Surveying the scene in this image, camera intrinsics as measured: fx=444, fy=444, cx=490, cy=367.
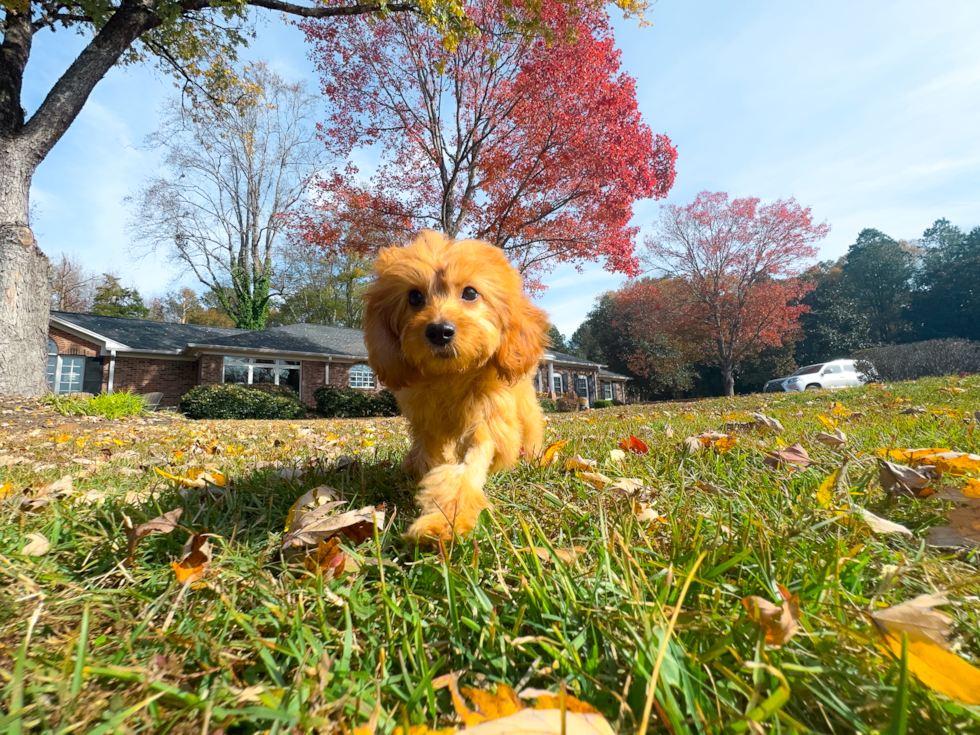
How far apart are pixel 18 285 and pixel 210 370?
14.6m

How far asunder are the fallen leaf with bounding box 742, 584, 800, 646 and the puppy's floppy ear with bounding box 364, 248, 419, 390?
184 centimetres

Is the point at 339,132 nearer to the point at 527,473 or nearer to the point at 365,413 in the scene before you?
the point at 365,413

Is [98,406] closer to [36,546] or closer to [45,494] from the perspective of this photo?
[45,494]

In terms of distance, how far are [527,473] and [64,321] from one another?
95.6 ft

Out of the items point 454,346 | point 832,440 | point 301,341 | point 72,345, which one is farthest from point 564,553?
point 72,345

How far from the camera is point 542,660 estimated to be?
2.92 feet

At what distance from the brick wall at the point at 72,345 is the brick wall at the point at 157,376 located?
145 cm

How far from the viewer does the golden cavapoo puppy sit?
219 centimetres

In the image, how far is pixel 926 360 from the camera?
17375mm

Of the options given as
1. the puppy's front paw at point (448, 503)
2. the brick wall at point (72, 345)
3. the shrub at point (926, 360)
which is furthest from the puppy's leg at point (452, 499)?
the brick wall at point (72, 345)

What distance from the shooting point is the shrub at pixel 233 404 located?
1875cm

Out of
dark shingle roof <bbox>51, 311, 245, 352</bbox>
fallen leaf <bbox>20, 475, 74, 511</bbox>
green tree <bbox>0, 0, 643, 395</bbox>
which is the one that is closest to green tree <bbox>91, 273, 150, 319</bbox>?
dark shingle roof <bbox>51, 311, 245, 352</bbox>

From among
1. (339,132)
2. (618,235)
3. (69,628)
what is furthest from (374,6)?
(69,628)

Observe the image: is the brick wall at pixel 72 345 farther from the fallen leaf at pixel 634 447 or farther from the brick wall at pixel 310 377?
the fallen leaf at pixel 634 447
